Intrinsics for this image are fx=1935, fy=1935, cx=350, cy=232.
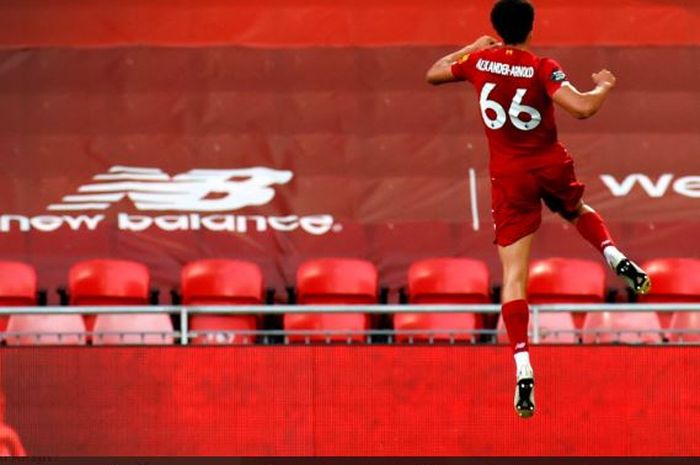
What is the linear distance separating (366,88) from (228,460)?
4228 millimetres

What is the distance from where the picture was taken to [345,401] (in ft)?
37.3

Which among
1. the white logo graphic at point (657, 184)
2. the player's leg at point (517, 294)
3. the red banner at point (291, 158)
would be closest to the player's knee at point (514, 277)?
the player's leg at point (517, 294)

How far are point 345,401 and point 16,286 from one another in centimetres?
304

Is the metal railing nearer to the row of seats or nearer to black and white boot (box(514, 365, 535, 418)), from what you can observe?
the row of seats

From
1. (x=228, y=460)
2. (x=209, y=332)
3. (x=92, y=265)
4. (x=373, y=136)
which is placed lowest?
(x=228, y=460)

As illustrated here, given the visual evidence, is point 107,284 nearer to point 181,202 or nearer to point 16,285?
point 16,285

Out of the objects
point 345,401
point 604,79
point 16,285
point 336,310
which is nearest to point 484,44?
point 604,79

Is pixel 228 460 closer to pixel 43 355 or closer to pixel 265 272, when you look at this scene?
pixel 43 355

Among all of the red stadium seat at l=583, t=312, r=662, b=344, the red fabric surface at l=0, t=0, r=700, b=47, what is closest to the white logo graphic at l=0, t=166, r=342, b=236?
the red fabric surface at l=0, t=0, r=700, b=47

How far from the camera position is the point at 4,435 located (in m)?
11.2

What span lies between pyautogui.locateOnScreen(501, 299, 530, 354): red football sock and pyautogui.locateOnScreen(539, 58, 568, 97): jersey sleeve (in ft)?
3.59

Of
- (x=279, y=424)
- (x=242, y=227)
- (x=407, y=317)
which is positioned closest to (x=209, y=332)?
(x=279, y=424)

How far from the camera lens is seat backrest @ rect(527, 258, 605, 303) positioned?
13203 mm

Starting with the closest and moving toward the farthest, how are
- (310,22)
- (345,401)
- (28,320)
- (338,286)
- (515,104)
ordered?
1. (515,104)
2. (345,401)
3. (28,320)
4. (338,286)
5. (310,22)
